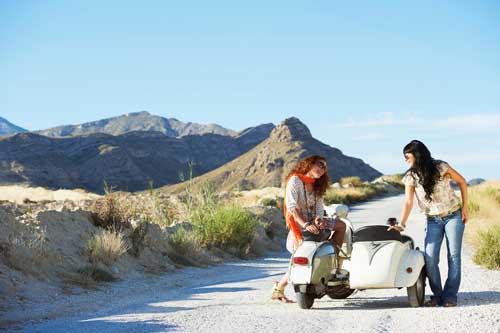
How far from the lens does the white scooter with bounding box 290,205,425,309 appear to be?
8680 millimetres

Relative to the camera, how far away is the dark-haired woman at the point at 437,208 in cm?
891

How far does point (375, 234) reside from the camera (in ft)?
29.8

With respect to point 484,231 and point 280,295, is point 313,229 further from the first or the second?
point 484,231

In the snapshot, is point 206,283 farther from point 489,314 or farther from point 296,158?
point 296,158

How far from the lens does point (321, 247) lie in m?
8.93

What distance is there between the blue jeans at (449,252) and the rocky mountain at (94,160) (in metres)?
87.5

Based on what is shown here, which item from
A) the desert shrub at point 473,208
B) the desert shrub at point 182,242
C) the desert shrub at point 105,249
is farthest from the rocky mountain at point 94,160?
the desert shrub at point 105,249

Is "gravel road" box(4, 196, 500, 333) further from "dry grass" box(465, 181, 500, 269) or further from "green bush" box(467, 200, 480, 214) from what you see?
"green bush" box(467, 200, 480, 214)

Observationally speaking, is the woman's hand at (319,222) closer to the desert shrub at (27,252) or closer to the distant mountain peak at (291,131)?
the desert shrub at (27,252)

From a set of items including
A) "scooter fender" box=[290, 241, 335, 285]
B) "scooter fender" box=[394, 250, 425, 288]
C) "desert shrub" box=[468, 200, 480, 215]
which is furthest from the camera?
"desert shrub" box=[468, 200, 480, 215]

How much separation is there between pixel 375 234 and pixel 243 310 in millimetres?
1915

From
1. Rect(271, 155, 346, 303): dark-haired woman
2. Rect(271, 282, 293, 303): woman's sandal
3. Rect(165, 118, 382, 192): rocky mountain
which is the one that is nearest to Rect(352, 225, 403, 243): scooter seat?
Rect(271, 155, 346, 303): dark-haired woman

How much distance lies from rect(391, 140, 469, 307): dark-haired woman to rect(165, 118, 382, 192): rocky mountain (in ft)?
298

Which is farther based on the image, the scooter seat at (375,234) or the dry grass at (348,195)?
the dry grass at (348,195)
